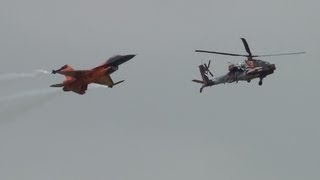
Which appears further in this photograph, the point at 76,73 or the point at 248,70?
the point at 248,70

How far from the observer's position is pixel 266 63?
173500mm

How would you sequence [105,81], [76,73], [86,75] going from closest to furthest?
[76,73] → [86,75] → [105,81]

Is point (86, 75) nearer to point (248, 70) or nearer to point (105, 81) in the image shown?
point (105, 81)

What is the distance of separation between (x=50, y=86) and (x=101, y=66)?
7.74 metres

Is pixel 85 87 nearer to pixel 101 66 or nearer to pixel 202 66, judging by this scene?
pixel 101 66

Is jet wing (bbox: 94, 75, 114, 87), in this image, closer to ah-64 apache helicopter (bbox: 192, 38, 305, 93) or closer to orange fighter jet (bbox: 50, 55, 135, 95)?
orange fighter jet (bbox: 50, 55, 135, 95)

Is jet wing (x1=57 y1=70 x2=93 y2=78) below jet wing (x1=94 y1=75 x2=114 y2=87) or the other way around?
the other way around

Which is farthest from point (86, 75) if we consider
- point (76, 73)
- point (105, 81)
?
point (105, 81)

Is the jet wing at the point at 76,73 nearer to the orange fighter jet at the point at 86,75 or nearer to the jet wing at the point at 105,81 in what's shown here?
the orange fighter jet at the point at 86,75

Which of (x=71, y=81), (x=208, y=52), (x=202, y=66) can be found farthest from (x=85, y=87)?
(x=202, y=66)

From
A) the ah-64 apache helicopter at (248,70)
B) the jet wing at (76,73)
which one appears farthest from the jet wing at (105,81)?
the ah-64 apache helicopter at (248,70)

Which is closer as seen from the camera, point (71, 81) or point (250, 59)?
point (71, 81)

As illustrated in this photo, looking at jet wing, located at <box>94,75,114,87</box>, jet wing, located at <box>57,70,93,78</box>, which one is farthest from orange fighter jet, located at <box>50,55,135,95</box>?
jet wing, located at <box>94,75,114,87</box>

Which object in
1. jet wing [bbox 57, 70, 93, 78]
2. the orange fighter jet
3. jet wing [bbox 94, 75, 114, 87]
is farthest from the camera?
jet wing [bbox 94, 75, 114, 87]
